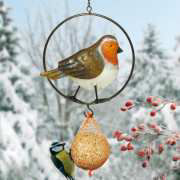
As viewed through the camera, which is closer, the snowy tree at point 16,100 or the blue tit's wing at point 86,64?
the blue tit's wing at point 86,64

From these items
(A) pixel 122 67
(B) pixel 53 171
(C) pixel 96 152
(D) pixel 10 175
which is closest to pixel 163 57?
(A) pixel 122 67

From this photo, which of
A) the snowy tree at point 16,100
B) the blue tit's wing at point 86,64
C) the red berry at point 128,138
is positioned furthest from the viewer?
the snowy tree at point 16,100

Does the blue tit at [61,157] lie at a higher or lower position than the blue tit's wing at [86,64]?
lower

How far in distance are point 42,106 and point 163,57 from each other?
10.3ft

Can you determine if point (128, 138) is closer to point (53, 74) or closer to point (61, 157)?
point (61, 157)

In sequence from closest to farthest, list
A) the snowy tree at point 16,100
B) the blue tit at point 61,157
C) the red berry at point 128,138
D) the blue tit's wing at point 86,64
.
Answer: the blue tit's wing at point 86,64
the blue tit at point 61,157
the red berry at point 128,138
the snowy tree at point 16,100

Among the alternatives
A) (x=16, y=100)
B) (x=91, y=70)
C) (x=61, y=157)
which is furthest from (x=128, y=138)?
(x=16, y=100)

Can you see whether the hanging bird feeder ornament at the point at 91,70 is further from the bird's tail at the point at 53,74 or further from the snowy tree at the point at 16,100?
the snowy tree at the point at 16,100

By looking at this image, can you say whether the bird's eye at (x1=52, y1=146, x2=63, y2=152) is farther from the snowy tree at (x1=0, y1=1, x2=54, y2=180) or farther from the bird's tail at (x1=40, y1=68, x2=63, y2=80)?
the snowy tree at (x1=0, y1=1, x2=54, y2=180)

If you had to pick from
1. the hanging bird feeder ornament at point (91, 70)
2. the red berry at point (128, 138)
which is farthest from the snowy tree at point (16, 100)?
the hanging bird feeder ornament at point (91, 70)

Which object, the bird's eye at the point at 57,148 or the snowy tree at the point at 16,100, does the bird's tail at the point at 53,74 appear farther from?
the snowy tree at the point at 16,100

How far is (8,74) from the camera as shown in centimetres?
695

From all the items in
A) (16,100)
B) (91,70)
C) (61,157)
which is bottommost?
(16,100)

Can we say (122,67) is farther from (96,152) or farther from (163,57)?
(96,152)
